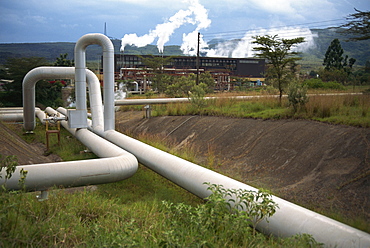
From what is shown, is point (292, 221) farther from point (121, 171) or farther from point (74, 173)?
point (74, 173)

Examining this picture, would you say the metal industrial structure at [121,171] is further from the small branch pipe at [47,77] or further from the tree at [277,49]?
the tree at [277,49]

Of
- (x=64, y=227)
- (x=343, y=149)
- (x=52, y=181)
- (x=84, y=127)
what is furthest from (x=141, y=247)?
(x=84, y=127)

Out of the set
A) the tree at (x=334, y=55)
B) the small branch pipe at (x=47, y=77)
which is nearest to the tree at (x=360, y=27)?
the small branch pipe at (x=47, y=77)

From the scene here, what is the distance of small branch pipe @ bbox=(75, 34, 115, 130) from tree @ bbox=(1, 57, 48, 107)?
2140 centimetres

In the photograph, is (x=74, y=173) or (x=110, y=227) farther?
(x=74, y=173)

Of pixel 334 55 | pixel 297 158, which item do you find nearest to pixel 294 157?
pixel 297 158

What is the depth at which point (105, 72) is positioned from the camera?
11406mm

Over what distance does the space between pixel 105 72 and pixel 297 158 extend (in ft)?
21.4

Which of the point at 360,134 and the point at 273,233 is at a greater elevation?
the point at 360,134

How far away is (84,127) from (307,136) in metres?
7.34

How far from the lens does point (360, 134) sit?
9117 millimetres

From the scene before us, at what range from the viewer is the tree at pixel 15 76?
3066 cm

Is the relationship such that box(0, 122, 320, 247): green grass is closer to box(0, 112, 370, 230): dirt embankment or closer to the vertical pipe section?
box(0, 112, 370, 230): dirt embankment

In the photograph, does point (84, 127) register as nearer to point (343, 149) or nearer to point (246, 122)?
point (246, 122)
